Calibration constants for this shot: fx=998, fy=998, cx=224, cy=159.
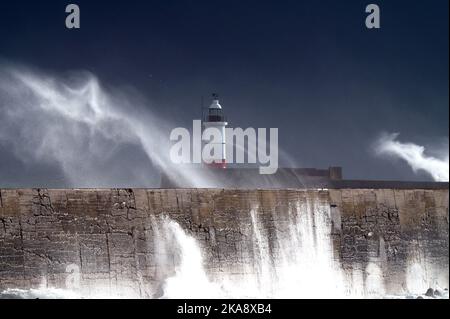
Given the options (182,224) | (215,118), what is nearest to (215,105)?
(215,118)

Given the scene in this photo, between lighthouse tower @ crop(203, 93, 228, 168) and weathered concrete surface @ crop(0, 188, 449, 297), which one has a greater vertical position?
lighthouse tower @ crop(203, 93, 228, 168)

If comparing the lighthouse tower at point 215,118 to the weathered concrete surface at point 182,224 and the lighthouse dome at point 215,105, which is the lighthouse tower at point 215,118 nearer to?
the lighthouse dome at point 215,105

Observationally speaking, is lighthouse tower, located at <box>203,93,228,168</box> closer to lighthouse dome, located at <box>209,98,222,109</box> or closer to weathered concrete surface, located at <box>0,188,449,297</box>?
lighthouse dome, located at <box>209,98,222,109</box>

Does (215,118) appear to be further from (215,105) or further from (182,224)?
(182,224)

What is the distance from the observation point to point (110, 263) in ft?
53.5

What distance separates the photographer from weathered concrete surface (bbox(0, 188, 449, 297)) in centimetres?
1588

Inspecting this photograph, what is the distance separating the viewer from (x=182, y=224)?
17125mm

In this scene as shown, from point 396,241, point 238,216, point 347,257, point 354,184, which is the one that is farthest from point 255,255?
point 354,184

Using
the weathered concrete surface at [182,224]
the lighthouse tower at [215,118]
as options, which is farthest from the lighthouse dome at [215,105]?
the weathered concrete surface at [182,224]

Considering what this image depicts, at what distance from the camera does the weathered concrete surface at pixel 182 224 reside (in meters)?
15.9

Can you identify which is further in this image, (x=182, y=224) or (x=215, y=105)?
(x=215, y=105)

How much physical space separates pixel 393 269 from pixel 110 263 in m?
5.65

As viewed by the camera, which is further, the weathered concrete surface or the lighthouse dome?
the lighthouse dome

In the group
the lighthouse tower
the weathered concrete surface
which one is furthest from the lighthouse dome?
the weathered concrete surface
